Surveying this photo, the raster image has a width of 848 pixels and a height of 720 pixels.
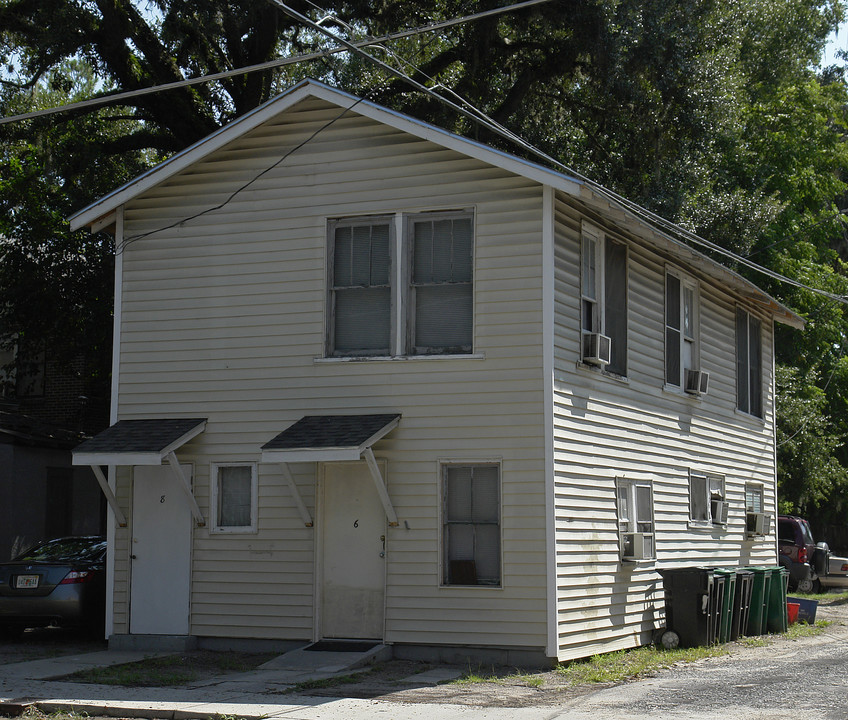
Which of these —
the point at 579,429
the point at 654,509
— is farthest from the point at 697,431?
the point at 579,429

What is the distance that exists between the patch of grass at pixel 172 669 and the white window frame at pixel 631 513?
15.8 feet

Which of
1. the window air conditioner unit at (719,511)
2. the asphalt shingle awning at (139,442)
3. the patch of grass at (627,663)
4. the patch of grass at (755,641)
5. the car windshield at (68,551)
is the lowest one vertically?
the patch of grass at (755,641)

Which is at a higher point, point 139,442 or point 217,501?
point 139,442

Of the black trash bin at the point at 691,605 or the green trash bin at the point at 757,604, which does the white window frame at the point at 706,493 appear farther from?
the black trash bin at the point at 691,605

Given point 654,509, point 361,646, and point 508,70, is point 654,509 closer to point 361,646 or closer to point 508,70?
point 361,646

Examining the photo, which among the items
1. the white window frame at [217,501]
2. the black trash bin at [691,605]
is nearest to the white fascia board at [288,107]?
the white window frame at [217,501]

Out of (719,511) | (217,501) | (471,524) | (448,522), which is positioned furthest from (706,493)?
(217,501)

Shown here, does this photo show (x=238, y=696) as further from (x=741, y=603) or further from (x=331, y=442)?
(x=741, y=603)

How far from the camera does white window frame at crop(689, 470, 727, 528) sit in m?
17.2

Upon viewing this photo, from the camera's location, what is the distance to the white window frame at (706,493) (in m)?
17.2

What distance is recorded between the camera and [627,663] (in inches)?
526

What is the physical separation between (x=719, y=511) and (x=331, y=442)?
26.9ft

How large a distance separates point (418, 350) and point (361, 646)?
3623mm

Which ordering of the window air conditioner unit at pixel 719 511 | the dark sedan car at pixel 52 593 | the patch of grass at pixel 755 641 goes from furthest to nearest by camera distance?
the window air conditioner unit at pixel 719 511
the patch of grass at pixel 755 641
the dark sedan car at pixel 52 593
